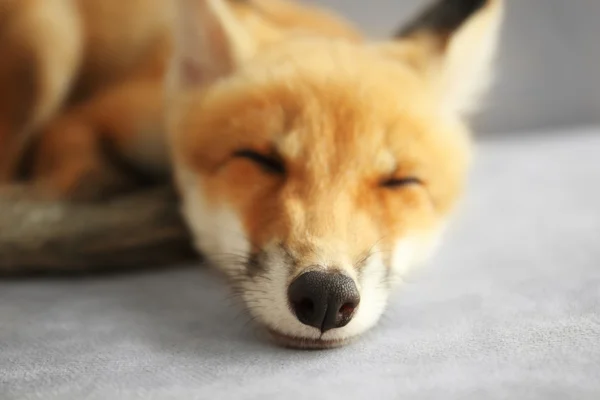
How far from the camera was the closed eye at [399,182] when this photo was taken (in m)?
1.01

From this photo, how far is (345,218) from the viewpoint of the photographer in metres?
0.90

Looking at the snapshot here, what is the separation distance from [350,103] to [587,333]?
1.58 ft

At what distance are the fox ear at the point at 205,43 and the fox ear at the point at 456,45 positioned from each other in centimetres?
33

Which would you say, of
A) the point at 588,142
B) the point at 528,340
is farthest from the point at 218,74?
the point at 588,142

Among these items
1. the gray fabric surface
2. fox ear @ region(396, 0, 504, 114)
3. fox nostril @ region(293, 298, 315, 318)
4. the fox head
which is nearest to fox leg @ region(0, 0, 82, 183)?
the fox head

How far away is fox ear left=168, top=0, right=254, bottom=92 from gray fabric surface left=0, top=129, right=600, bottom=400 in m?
0.38

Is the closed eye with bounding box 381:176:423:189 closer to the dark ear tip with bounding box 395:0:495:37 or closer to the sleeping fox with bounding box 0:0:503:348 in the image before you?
the sleeping fox with bounding box 0:0:503:348

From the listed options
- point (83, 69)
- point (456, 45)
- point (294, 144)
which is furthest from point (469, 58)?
point (83, 69)

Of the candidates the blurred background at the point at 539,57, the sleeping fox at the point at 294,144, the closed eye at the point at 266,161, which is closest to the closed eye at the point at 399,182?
the sleeping fox at the point at 294,144

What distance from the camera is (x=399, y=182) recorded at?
1.03m

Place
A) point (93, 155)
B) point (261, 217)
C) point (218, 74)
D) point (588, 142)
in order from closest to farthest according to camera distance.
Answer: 1. point (261, 217)
2. point (218, 74)
3. point (93, 155)
4. point (588, 142)

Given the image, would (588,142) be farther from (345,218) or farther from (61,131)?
(61,131)

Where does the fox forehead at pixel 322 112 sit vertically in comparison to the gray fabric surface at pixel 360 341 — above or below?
above

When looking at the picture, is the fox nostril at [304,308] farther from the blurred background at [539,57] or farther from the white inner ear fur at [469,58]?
the blurred background at [539,57]
